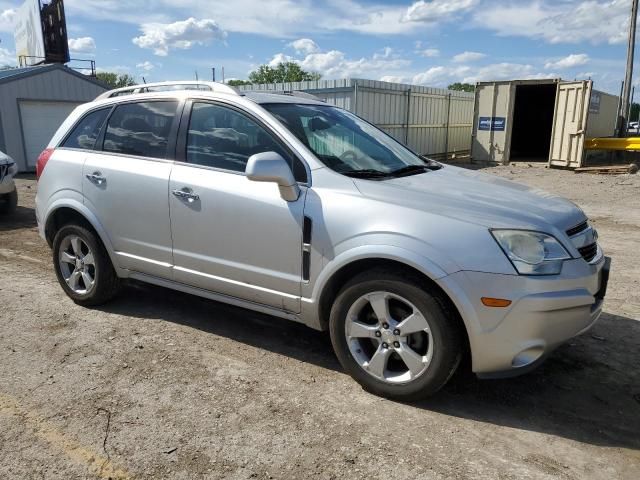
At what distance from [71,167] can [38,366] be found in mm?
1709

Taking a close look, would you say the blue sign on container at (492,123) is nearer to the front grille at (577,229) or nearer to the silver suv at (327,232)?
the silver suv at (327,232)

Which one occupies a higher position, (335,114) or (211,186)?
(335,114)

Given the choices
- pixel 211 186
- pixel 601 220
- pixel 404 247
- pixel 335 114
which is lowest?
pixel 601 220

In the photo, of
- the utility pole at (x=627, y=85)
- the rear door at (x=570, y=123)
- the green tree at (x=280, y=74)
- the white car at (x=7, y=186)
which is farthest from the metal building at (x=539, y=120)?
the green tree at (x=280, y=74)

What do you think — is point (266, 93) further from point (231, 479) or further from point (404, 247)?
point (231, 479)

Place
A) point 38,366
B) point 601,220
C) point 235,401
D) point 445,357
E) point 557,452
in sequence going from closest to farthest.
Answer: point 557,452, point 445,357, point 235,401, point 38,366, point 601,220

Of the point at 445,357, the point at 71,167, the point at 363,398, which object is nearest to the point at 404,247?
the point at 445,357

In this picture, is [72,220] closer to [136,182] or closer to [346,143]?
[136,182]

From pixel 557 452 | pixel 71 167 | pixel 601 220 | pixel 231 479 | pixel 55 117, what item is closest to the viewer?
pixel 231 479

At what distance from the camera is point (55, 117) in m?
17.9

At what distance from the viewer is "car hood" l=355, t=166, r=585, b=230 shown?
2.90m

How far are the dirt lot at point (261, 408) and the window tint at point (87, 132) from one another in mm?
1451

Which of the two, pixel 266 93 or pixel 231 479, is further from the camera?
pixel 266 93

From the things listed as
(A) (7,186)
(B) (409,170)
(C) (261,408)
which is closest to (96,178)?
(C) (261,408)
